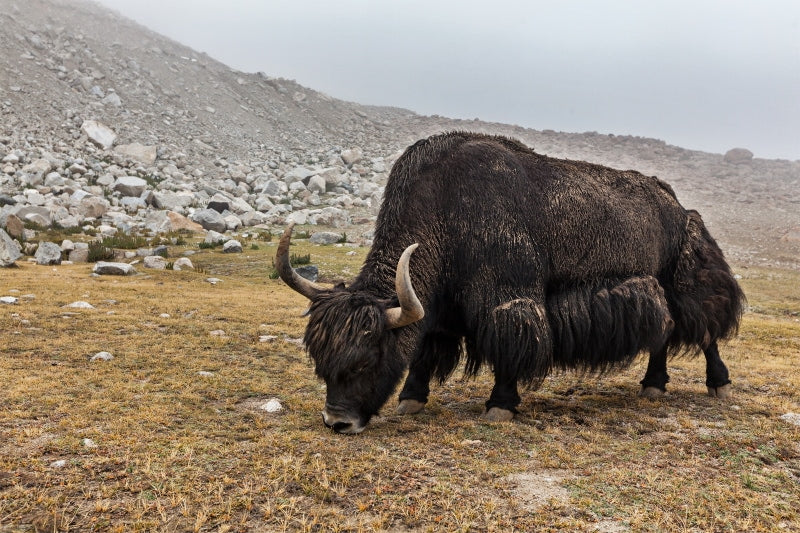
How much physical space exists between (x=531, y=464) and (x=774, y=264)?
73.4 feet

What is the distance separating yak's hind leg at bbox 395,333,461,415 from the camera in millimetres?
4973

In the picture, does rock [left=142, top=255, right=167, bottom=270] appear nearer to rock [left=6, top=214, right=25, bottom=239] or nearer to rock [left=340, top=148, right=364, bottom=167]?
rock [left=6, top=214, right=25, bottom=239]

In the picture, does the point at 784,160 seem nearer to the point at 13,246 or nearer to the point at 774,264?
the point at 774,264

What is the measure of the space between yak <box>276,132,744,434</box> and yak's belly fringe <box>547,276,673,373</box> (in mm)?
12

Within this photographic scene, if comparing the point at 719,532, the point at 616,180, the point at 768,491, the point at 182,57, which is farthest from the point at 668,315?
the point at 182,57

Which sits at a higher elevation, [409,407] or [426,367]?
[426,367]

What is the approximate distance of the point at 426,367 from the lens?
199 inches

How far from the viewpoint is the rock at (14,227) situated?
14.7 meters

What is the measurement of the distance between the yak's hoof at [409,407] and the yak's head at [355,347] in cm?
67

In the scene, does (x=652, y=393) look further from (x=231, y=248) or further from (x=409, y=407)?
(x=231, y=248)

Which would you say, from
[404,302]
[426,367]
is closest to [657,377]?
[426,367]

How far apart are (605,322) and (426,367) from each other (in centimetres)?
170

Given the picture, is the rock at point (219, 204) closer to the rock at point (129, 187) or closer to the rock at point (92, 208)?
the rock at point (129, 187)

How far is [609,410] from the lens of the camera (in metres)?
5.14
